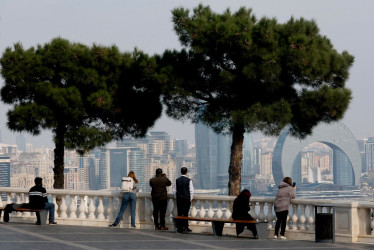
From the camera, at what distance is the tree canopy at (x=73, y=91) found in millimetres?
30969

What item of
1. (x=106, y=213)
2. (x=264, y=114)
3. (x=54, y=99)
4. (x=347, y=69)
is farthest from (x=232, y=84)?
(x=106, y=213)

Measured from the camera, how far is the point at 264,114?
2742 centimetres

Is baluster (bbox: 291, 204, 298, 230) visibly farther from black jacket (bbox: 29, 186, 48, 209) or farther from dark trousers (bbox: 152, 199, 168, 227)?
black jacket (bbox: 29, 186, 48, 209)

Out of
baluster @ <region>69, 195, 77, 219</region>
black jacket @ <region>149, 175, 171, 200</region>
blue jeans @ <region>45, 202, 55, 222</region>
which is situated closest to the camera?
black jacket @ <region>149, 175, 171, 200</region>

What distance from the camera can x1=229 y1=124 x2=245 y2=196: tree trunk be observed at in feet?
93.6

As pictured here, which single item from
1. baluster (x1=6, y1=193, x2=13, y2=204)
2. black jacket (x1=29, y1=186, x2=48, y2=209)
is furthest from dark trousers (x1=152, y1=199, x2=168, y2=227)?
baluster (x1=6, y1=193, x2=13, y2=204)

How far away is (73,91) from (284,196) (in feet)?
46.3

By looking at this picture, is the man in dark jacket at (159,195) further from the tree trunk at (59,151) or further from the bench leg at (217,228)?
the tree trunk at (59,151)

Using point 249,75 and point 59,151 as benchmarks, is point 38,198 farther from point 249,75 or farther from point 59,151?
point 59,151

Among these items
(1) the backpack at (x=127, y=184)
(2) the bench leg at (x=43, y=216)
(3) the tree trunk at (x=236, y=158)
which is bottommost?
(2) the bench leg at (x=43, y=216)

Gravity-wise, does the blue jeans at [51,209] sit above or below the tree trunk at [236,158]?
below

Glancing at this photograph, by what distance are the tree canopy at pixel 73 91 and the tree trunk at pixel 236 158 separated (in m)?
3.75

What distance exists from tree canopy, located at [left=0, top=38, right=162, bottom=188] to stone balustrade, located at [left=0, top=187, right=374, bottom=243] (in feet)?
28.4

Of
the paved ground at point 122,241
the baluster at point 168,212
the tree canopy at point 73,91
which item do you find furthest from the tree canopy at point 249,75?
the paved ground at point 122,241
